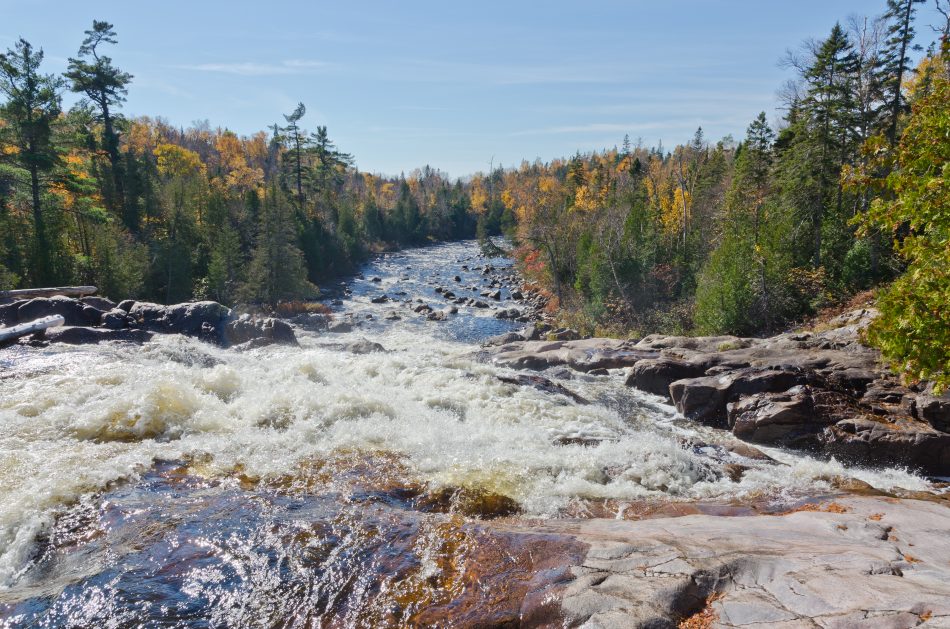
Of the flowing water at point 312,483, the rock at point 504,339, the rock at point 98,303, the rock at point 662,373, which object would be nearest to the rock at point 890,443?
the flowing water at point 312,483

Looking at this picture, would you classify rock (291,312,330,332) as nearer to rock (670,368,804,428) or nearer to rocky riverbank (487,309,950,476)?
rocky riverbank (487,309,950,476)

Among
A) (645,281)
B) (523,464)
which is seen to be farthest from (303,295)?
(523,464)

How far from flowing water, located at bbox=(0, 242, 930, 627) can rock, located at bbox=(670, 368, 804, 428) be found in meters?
0.75

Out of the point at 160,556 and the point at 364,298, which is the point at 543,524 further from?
the point at 364,298

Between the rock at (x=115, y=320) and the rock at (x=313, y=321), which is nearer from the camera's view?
the rock at (x=115, y=320)

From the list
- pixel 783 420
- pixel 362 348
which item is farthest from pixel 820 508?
pixel 362 348

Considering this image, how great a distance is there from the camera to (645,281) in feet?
111

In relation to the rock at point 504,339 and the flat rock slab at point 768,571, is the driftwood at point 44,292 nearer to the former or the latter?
the rock at point 504,339

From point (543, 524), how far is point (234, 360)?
1544cm

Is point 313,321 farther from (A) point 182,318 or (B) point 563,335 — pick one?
(B) point 563,335

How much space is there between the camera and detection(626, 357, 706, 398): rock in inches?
667

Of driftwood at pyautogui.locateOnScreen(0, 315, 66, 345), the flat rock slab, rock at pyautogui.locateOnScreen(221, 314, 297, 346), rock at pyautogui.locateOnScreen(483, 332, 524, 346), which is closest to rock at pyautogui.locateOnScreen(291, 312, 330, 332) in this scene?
rock at pyautogui.locateOnScreen(221, 314, 297, 346)

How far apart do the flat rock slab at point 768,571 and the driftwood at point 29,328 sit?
21258 mm

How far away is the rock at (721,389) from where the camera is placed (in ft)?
45.1
